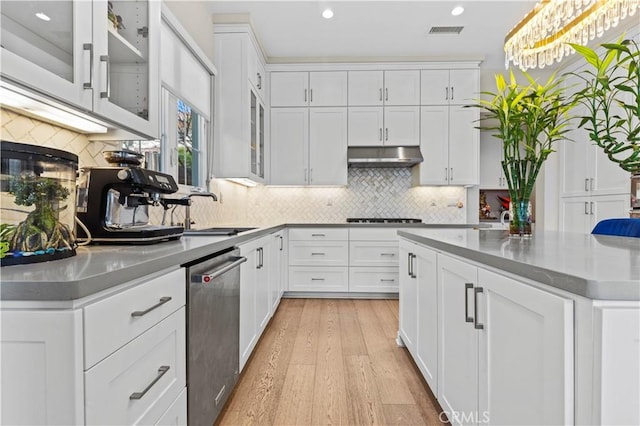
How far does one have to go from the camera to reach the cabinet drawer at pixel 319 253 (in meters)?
4.07

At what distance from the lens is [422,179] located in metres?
4.31

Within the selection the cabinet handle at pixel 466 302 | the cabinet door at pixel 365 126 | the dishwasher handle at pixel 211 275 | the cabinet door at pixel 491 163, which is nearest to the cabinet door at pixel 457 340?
the cabinet handle at pixel 466 302

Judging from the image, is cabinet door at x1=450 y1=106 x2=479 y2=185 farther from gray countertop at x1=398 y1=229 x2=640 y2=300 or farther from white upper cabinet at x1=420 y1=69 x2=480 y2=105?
gray countertop at x1=398 y1=229 x2=640 y2=300

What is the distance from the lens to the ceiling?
330 centimetres

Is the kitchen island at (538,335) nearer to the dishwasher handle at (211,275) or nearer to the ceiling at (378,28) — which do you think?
the dishwasher handle at (211,275)

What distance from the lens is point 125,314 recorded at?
2.93ft

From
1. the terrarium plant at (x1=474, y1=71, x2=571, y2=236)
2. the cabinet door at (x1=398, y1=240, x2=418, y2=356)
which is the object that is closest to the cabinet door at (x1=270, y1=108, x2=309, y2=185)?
the cabinet door at (x1=398, y1=240, x2=418, y2=356)

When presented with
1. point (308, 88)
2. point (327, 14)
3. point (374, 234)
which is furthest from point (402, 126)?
point (327, 14)

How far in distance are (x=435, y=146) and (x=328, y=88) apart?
1519 millimetres

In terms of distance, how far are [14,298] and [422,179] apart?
4.10m

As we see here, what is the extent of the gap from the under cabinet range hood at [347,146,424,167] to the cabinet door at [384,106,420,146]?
9cm

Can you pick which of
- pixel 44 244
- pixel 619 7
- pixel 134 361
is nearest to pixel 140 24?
pixel 44 244

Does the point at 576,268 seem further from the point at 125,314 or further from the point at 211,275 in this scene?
the point at 211,275

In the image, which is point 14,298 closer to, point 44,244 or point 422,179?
point 44,244
